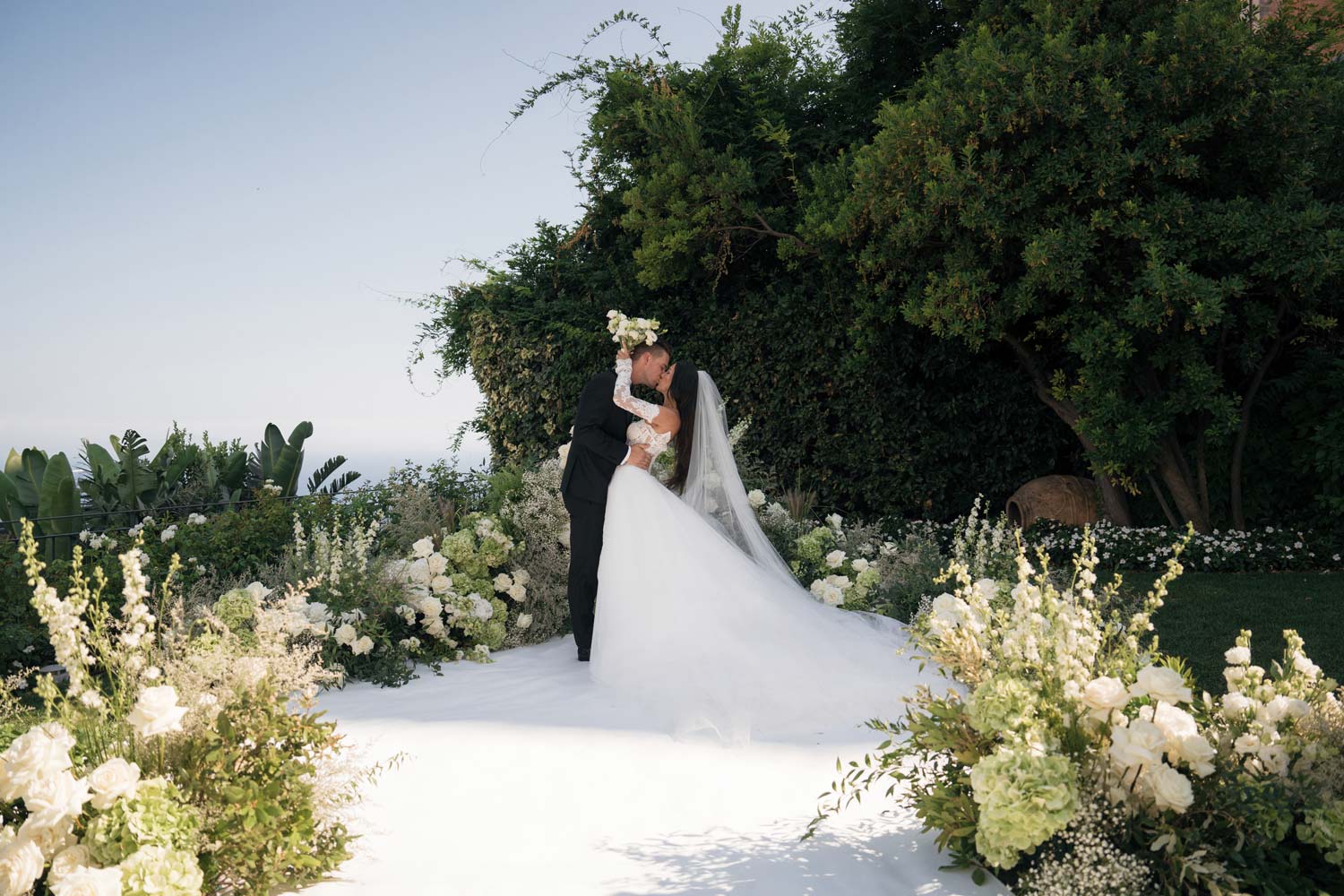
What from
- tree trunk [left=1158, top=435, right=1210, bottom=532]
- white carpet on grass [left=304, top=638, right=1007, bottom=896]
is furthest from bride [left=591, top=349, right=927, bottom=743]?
tree trunk [left=1158, top=435, right=1210, bottom=532]

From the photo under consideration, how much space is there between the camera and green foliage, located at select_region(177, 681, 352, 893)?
2613 millimetres

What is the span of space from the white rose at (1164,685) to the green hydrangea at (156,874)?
270cm

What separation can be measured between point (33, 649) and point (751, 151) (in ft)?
26.3

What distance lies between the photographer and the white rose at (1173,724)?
2.46 metres

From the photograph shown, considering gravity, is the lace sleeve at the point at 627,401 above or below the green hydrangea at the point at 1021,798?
above

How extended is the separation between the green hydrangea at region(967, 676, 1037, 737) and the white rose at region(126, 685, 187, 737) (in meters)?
2.30

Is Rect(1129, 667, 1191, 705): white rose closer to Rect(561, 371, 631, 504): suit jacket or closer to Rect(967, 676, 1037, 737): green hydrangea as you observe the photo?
Rect(967, 676, 1037, 737): green hydrangea

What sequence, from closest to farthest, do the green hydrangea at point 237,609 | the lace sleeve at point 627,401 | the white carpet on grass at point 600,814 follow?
the white carpet on grass at point 600,814 < the green hydrangea at point 237,609 < the lace sleeve at point 627,401

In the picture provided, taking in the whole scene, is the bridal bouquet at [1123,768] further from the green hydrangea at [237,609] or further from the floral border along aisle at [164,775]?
the green hydrangea at [237,609]

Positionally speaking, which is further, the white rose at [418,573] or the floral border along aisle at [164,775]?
the white rose at [418,573]

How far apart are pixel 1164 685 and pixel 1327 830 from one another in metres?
0.49

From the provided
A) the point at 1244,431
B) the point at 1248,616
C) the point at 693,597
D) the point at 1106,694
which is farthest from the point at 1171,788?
the point at 1244,431

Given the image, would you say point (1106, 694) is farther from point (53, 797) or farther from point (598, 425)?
Result: point (598, 425)

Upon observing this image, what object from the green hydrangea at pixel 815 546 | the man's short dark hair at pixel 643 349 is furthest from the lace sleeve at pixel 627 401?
the green hydrangea at pixel 815 546
